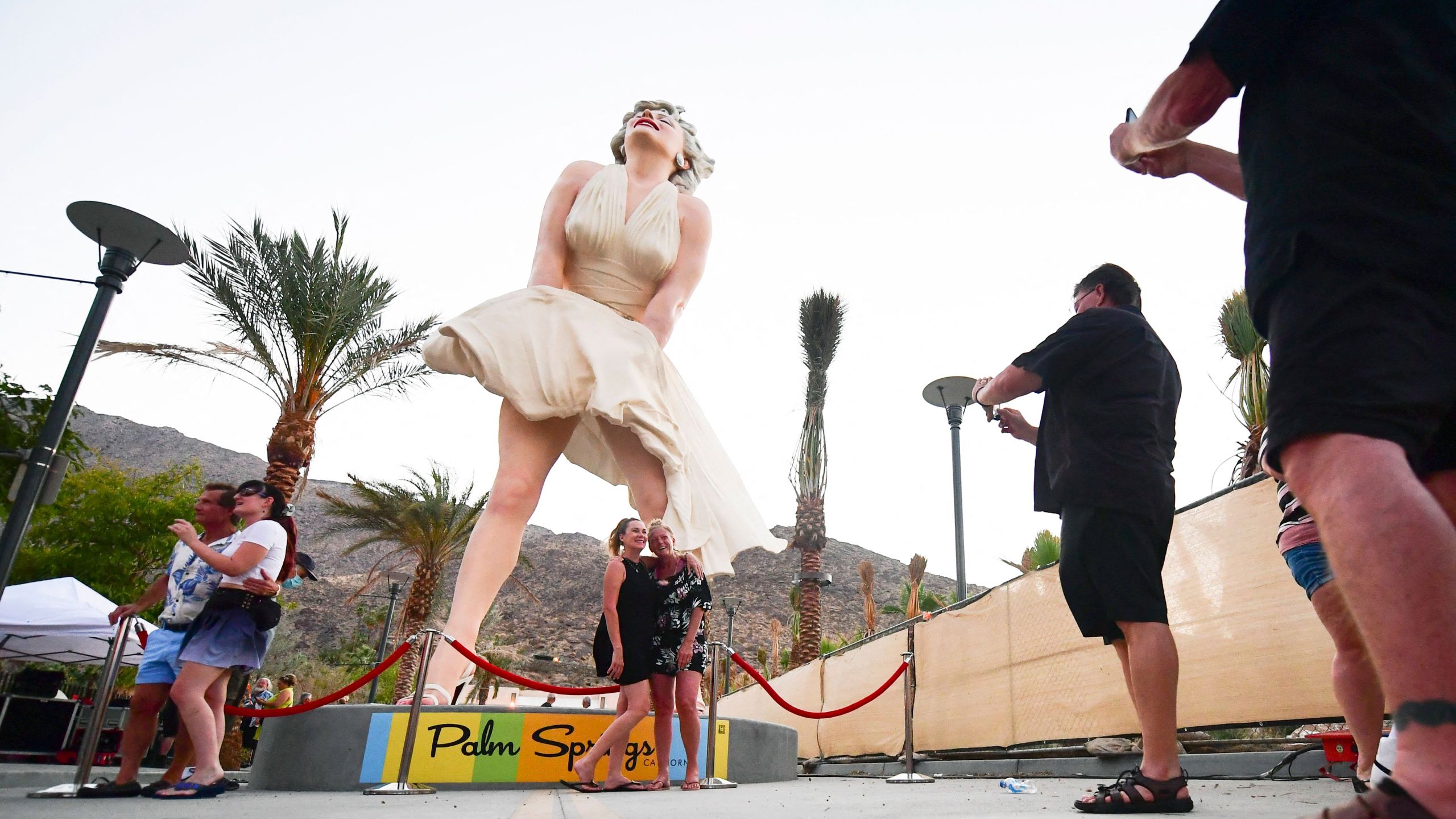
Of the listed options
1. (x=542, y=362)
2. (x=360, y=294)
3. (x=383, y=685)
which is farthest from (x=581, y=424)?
(x=383, y=685)

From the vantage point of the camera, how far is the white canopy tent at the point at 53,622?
11.1m

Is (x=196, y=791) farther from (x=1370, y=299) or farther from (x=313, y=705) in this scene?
(x=1370, y=299)

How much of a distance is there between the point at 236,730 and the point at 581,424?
1118 cm

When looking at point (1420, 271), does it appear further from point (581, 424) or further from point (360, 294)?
point (360, 294)

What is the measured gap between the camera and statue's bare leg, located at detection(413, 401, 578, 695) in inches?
159

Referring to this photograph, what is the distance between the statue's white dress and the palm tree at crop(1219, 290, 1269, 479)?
9208 millimetres

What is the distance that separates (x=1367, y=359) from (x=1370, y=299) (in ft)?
0.30

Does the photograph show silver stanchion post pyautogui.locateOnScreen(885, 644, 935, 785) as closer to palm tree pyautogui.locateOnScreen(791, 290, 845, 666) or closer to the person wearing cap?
the person wearing cap

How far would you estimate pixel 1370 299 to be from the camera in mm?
1129

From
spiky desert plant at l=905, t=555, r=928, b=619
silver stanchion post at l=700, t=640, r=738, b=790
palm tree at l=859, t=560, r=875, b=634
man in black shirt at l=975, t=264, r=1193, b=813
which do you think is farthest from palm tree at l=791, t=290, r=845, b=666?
man in black shirt at l=975, t=264, r=1193, b=813

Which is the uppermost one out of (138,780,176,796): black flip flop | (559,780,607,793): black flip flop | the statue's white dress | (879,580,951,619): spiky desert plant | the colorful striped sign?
(879,580,951,619): spiky desert plant

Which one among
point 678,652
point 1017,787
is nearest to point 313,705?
point 678,652

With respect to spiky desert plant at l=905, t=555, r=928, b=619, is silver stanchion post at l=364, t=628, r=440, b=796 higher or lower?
lower

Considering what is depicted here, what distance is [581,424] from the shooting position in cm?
459
